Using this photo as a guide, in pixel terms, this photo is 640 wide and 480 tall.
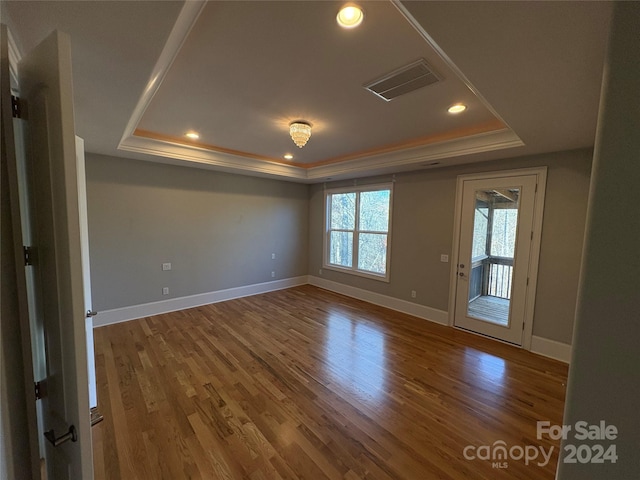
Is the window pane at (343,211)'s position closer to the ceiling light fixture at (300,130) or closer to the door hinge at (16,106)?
the ceiling light fixture at (300,130)

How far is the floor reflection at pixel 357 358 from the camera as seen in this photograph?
8.12 ft

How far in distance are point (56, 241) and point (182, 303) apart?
407 cm

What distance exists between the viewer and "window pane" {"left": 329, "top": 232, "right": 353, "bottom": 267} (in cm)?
565

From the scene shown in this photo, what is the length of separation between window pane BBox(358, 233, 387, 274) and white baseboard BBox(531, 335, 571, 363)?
2.33m

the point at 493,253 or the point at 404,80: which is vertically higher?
the point at 404,80

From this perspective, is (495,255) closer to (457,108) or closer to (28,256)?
(457,108)

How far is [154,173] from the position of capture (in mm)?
4059

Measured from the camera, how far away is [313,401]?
2268 millimetres

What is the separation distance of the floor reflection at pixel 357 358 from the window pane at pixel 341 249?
1.81 metres

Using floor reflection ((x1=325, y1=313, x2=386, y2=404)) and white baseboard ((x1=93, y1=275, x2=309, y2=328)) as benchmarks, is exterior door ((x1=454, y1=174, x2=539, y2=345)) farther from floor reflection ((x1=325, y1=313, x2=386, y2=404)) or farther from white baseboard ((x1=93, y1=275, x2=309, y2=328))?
white baseboard ((x1=93, y1=275, x2=309, y2=328))

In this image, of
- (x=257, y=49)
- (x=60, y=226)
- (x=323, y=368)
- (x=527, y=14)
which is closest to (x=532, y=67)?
(x=527, y=14)

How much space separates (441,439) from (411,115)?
2.89m

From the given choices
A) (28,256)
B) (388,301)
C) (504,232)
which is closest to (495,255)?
(504,232)

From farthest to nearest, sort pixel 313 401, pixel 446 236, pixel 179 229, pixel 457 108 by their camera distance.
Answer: pixel 179 229, pixel 446 236, pixel 457 108, pixel 313 401
